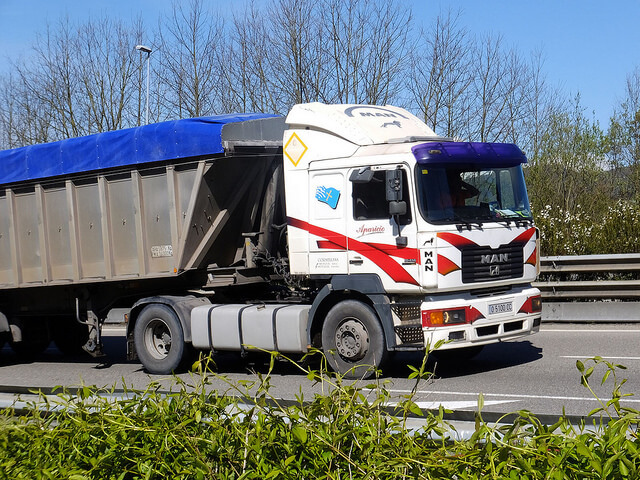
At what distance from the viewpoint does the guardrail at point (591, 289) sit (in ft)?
47.2

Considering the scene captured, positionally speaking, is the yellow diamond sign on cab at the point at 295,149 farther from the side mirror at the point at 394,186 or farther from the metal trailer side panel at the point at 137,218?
the side mirror at the point at 394,186

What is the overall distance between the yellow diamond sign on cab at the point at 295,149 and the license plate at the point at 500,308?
2.98 meters

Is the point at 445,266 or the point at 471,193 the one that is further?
the point at 471,193

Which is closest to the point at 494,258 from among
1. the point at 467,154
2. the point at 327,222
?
the point at 467,154

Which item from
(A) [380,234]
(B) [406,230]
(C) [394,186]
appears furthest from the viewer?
(A) [380,234]

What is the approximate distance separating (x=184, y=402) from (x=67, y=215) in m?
10.4

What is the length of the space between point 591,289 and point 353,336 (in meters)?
6.37

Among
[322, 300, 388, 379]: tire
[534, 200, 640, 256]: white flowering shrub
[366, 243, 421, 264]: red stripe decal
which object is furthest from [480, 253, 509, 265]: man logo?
[534, 200, 640, 256]: white flowering shrub

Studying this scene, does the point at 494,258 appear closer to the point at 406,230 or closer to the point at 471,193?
the point at 471,193

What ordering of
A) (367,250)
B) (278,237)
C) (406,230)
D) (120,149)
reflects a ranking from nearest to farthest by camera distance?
(406,230) → (367,250) → (278,237) → (120,149)

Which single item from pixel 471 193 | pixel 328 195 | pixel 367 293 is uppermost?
pixel 328 195

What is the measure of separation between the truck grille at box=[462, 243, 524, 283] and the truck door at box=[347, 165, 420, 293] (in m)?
0.64

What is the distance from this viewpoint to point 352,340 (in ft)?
33.7

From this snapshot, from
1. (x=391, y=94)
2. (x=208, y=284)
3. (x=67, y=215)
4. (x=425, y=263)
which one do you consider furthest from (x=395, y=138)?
(x=391, y=94)
